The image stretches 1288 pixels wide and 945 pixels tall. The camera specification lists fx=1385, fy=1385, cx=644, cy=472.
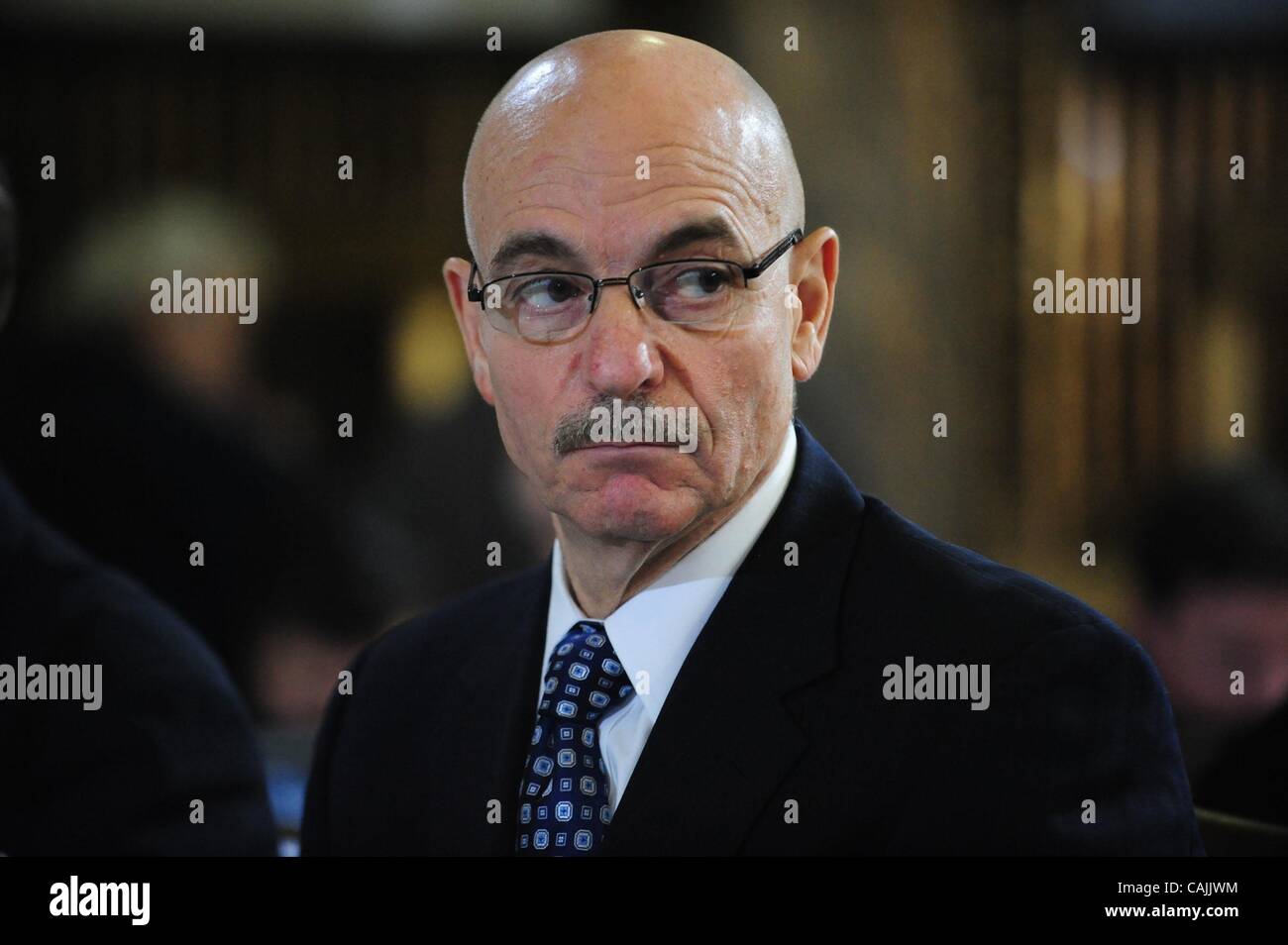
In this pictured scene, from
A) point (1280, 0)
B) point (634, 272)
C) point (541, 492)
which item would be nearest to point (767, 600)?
point (541, 492)

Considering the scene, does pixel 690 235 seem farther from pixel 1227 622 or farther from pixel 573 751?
pixel 1227 622

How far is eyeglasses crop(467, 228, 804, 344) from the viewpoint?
1.97m

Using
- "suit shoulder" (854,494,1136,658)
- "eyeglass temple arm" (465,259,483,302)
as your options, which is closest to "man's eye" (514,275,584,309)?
"eyeglass temple arm" (465,259,483,302)

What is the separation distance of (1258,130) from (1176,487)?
2.04 feet

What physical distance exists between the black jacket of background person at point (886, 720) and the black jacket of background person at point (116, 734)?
0.60m

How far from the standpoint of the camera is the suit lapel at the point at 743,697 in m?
2.00

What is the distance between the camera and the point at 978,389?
7.67 feet

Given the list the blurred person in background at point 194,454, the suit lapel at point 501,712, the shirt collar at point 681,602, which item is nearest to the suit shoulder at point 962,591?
the shirt collar at point 681,602

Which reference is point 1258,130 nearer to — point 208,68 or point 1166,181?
point 1166,181

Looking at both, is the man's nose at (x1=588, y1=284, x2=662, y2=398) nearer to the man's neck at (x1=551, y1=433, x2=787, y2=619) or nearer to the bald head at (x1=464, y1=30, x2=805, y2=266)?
the bald head at (x1=464, y1=30, x2=805, y2=266)

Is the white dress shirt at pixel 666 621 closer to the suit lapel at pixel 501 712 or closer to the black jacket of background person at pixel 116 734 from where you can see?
the suit lapel at pixel 501 712

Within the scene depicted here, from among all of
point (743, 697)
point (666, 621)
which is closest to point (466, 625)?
point (666, 621)

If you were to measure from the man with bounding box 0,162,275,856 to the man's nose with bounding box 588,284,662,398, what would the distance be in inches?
39.0
